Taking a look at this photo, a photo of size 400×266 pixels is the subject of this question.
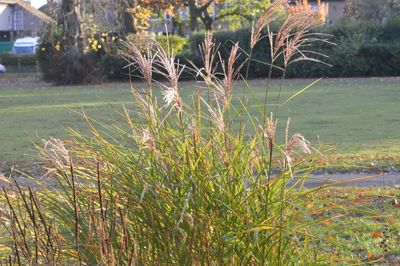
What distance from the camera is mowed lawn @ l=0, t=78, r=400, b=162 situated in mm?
16234

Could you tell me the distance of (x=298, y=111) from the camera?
74.7ft

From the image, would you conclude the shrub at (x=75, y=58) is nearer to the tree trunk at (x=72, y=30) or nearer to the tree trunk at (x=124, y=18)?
the tree trunk at (x=72, y=30)

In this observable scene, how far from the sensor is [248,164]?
14.7ft

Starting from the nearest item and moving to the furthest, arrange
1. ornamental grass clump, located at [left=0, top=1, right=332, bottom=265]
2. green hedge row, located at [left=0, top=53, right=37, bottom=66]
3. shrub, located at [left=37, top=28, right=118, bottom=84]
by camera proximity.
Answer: ornamental grass clump, located at [left=0, top=1, right=332, bottom=265] < shrub, located at [left=37, top=28, right=118, bottom=84] < green hedge row, located at [left=0, top=53, right=37, bottom=66]

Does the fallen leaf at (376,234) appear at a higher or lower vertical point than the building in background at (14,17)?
lower

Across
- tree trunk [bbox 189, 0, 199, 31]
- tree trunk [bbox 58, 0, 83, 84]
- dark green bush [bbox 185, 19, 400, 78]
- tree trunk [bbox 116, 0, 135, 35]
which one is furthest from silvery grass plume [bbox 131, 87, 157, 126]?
tree trunk [bbox 189, 0, 199, 31]

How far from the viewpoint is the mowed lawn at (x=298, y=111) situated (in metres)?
16.2

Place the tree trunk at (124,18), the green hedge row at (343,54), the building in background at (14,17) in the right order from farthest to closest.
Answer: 1. the building in background at (14,17)
2. the tree trunk at (124,18)
3. the green hedge row at (343,54)

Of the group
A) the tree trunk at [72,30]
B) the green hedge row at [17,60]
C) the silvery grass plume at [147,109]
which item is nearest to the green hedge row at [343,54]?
the tree trunk at [72,30]

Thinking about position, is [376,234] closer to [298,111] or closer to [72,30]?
[298,111]

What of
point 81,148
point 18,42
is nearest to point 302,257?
point 81,148

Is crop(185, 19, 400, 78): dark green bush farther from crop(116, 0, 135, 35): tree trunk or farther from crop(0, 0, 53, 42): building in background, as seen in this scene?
crop(0, 0, 53, 42): building in background

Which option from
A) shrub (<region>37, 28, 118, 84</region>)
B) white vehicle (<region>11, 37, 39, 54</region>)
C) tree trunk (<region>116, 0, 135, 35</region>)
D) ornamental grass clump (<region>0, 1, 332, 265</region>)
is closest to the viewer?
ornamental grass clump (<region>0, 1, 332, 265</region>)

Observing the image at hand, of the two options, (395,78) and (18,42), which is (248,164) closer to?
(395,78)
